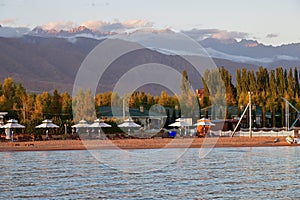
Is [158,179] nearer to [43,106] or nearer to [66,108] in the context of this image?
[43,106]

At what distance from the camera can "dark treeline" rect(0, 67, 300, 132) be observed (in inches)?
2672

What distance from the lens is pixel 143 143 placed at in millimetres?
47812

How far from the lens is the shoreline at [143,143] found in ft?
153

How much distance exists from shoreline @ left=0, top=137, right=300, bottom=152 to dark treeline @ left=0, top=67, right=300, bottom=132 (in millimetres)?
14566

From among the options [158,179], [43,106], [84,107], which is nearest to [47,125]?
[84,107]

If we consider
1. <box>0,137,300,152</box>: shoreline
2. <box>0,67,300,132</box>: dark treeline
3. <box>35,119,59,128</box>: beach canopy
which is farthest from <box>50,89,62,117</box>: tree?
<box>0,137,300,152</box>: shoreline

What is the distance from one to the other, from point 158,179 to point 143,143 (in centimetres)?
2248

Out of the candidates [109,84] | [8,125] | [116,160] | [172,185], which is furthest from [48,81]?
[172,185]

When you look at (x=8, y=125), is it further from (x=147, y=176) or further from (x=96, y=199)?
(x=96, y=199)

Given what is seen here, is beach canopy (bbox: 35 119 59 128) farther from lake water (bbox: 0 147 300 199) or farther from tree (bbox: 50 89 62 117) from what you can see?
tree (bbox: 50 89 62 117)

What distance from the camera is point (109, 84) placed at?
184 meters

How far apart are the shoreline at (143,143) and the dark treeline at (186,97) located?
14566 millimetres

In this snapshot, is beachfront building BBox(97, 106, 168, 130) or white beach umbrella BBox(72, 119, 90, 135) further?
beachfront building BBox(97, 106, 168, 130)

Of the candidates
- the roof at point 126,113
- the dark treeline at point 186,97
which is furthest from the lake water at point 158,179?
the dark treeline at point 186,97
